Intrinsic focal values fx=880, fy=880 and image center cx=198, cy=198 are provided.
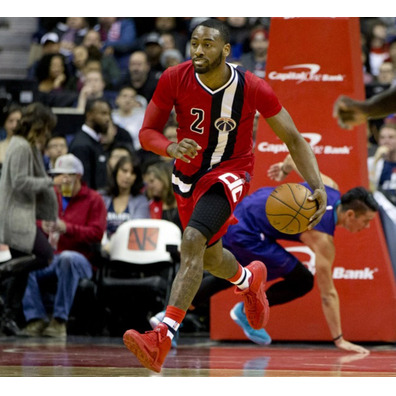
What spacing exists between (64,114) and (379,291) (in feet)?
16.0

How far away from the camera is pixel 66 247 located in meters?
9.28

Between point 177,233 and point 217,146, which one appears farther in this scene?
point 177,233

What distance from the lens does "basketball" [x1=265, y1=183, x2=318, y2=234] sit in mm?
5883

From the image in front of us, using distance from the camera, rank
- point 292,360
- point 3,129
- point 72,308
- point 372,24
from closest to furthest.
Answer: point 292,360, point 72,308, point 3,129, point 372,24

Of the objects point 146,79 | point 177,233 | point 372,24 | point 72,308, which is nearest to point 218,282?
point 177,233

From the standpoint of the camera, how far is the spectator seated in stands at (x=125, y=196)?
9.50m

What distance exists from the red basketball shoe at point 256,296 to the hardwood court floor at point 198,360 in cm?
32

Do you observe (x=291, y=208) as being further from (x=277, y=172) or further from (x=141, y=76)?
(x=141, y=76)

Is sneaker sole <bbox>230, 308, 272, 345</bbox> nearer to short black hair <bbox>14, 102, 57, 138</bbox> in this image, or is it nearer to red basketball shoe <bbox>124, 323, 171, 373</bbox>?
short black hair <bbox>14, 102, 57, 138</bbox>

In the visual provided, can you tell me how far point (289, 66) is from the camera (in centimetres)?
848

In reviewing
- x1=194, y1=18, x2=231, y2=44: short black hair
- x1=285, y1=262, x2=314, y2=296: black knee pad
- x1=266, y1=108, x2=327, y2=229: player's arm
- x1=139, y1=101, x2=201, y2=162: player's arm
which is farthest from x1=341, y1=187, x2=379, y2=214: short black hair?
x1=194, y1=18, x2=231, y2=44: short black hair

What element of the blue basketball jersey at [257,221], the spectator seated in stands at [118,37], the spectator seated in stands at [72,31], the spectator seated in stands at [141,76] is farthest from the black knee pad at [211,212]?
the spectator seated in stands at [72,31]

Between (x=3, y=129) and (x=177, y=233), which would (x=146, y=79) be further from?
(x=177, y=233)

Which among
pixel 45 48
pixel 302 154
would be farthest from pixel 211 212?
pixel 45 48
